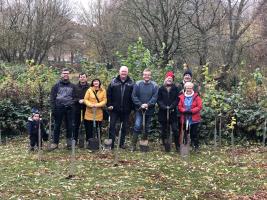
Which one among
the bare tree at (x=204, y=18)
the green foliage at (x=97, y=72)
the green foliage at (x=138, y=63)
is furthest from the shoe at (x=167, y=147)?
A: the bare tree at (x=204, y=18)

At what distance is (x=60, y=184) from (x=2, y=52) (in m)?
27.9

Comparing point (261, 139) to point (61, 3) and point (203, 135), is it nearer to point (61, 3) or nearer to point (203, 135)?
point (203, 135)

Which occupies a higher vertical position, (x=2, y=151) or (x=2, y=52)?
(x=2, y=52)

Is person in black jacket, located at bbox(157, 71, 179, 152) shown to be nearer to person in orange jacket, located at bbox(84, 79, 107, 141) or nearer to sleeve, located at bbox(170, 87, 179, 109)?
sleeve, located at bbox(170, 87, 179, 109)

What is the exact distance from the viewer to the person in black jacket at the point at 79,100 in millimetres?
10359

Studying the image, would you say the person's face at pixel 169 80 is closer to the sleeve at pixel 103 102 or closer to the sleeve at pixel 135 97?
the sleeve at pixel 135 97

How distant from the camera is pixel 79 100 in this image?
33.8 feet

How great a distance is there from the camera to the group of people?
33.2 feet

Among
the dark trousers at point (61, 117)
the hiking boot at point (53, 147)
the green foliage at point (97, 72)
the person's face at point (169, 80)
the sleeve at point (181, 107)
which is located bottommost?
the hiking boot at point (53, 147)

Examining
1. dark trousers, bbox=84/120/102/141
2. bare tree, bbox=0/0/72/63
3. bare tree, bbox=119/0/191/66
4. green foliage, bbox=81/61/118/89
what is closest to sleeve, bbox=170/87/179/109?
dark trousers, bbox=84/120/102/141

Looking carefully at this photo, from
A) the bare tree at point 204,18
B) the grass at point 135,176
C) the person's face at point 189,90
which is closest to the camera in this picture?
the grass at point 135,176

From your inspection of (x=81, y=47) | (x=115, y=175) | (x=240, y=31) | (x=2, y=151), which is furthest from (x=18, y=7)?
(x=115, y=175)

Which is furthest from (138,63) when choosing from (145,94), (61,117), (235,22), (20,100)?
(235,22)

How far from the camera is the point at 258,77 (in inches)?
500
